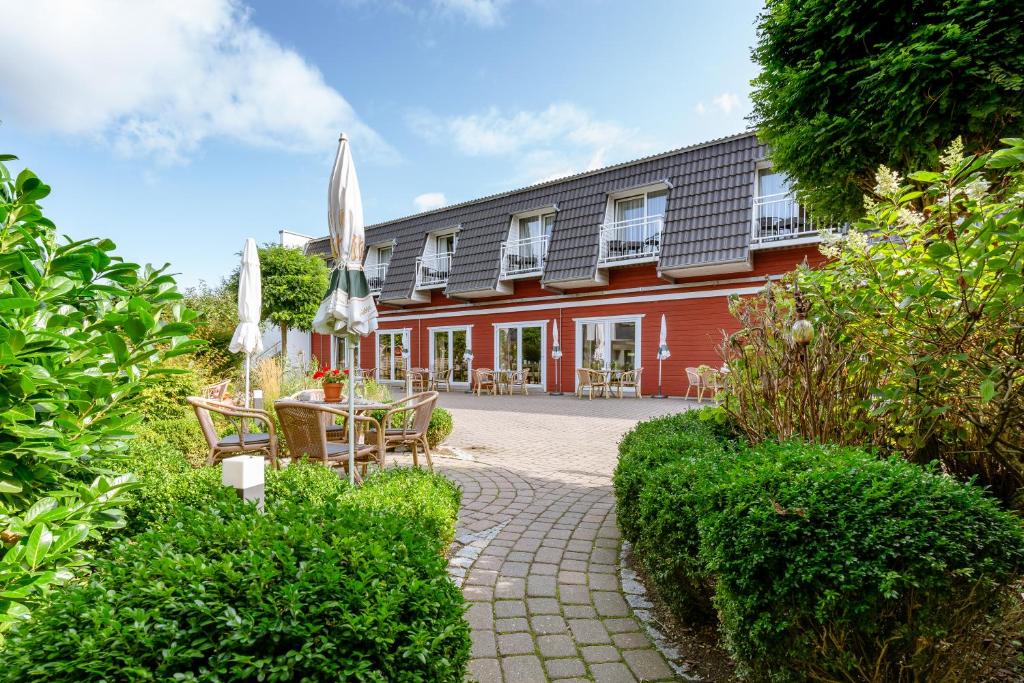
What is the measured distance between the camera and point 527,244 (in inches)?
624

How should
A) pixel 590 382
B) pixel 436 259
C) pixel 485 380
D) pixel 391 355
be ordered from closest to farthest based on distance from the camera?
pixel 590 382 → pixel 485 380 → pixel 436 259 → pixel 391 355

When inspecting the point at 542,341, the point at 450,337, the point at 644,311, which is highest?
the point at 644,311

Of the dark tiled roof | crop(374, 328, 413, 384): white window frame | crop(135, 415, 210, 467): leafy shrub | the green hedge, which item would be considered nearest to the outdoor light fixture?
the green hedge

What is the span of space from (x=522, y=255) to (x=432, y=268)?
13.1 feet

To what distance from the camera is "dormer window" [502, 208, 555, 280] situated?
1538cm

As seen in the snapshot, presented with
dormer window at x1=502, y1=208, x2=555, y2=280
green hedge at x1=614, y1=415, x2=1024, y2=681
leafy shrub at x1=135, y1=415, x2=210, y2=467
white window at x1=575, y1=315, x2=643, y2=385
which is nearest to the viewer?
green hedge at x1=614, y1=415, x2=1024, y2=681

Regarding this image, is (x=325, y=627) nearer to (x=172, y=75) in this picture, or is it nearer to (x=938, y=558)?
(x=938, y=558)

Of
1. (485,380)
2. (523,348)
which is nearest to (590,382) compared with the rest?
(523,348)

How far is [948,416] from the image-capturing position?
252cm

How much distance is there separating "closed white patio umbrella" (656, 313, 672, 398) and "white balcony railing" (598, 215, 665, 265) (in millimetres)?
1886

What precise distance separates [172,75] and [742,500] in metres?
5.75

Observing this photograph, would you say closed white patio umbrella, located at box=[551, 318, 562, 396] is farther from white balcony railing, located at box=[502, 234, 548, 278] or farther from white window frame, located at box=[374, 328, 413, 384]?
white window frame, located at box=[374, 328, 413, 384]

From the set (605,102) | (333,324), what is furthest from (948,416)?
(605,102)

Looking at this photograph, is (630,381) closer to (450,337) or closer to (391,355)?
(450,337)
